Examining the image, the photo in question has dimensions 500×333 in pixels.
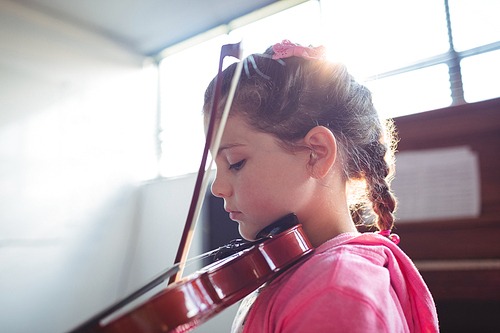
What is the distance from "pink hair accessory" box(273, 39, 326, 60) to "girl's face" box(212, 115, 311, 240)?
0.15 m

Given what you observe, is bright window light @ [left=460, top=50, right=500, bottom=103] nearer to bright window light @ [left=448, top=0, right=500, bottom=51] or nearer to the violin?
bright window light @ [left=448, top=0, right=500, bottom=51]

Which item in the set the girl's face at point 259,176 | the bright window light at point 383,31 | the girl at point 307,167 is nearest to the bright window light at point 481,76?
the bright window light at point 383,31

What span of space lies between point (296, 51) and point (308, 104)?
0.33 ft

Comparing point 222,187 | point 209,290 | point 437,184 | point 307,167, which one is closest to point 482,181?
point 437,184

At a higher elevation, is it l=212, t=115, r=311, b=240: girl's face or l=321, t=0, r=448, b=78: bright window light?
l=321, t=0, r=448, b=78: bright window light

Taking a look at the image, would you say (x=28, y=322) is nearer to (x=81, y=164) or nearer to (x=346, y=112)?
(x=81, y=164)

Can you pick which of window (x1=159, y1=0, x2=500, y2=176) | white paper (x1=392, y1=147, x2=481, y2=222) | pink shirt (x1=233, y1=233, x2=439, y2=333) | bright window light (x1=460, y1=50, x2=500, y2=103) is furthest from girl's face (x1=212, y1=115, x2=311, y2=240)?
bright window light (x1=460, y1=50, x2=500, y2=103)

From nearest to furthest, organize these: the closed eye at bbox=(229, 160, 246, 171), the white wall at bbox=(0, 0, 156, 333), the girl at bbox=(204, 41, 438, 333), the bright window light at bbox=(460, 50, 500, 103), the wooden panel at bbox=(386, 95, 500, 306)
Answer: the girl at bbox=(204, 41, 438, 333) → the closed eye at bbox=(229, 160, 246, 171) → the wooden panel at bbox=(386, 95, 500, 306) → the bright window light at bbox=(460, 50, 500, 103) → the white wall at bbox=(0, 0, 156, 333)

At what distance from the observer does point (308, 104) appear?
1.78 ft

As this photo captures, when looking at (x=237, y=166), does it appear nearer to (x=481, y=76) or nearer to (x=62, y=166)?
(x=481, y=76)

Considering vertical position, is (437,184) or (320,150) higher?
(320,150)

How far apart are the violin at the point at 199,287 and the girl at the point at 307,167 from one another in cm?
3

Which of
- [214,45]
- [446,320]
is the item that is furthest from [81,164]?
[446,320]

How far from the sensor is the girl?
1.34ft
